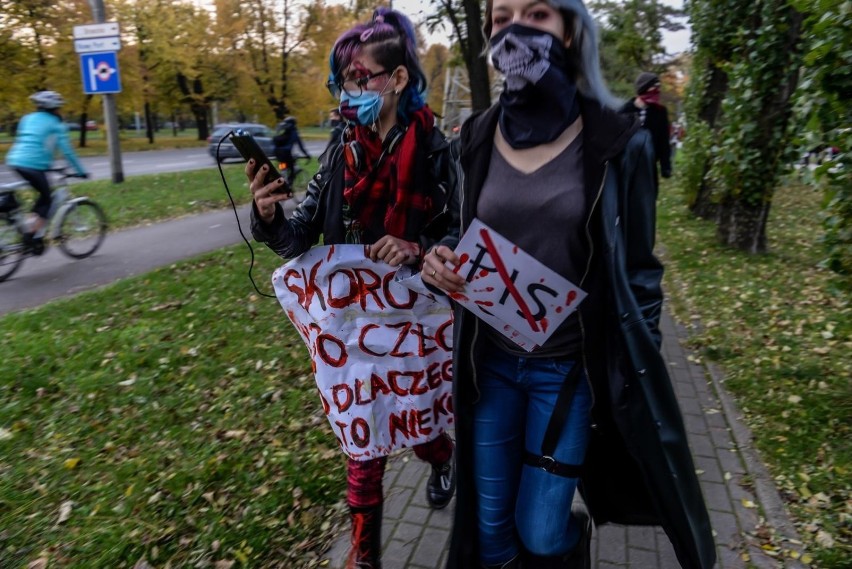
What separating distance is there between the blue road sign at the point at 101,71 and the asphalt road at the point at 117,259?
397cm

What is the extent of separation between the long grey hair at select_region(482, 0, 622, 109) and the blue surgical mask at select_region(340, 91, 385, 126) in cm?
75

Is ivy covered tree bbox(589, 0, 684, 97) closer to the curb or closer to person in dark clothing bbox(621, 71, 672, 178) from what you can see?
person in dark clothing bbox(621, 71, 672, 178)

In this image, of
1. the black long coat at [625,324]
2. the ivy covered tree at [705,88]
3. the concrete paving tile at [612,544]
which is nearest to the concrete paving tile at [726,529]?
the concrete paving tile at [612,544]

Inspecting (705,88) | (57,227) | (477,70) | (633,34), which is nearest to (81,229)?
(57,227)

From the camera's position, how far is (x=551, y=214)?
6.18 feet

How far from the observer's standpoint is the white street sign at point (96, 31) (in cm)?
1330

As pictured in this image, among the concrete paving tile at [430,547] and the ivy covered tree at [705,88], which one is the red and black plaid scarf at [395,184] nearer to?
the concrete paving tile at [430,547]

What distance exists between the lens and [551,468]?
206 cm

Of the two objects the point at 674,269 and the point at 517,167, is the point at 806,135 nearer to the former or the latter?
the point at 517,167

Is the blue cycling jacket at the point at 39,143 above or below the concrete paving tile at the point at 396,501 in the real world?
above

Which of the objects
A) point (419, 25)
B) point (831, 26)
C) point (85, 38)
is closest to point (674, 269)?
point (831, 26)

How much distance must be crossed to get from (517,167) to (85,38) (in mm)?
14560

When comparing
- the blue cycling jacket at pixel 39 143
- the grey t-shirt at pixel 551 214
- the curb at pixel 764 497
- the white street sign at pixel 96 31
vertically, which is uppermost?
the white street sign at pixel 96 31

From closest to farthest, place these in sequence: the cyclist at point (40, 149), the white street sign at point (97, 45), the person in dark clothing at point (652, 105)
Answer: the cyclist at point (40, 149)
the person in dark clothing at point (652, 105)
the white street sign at point (97, 45)
